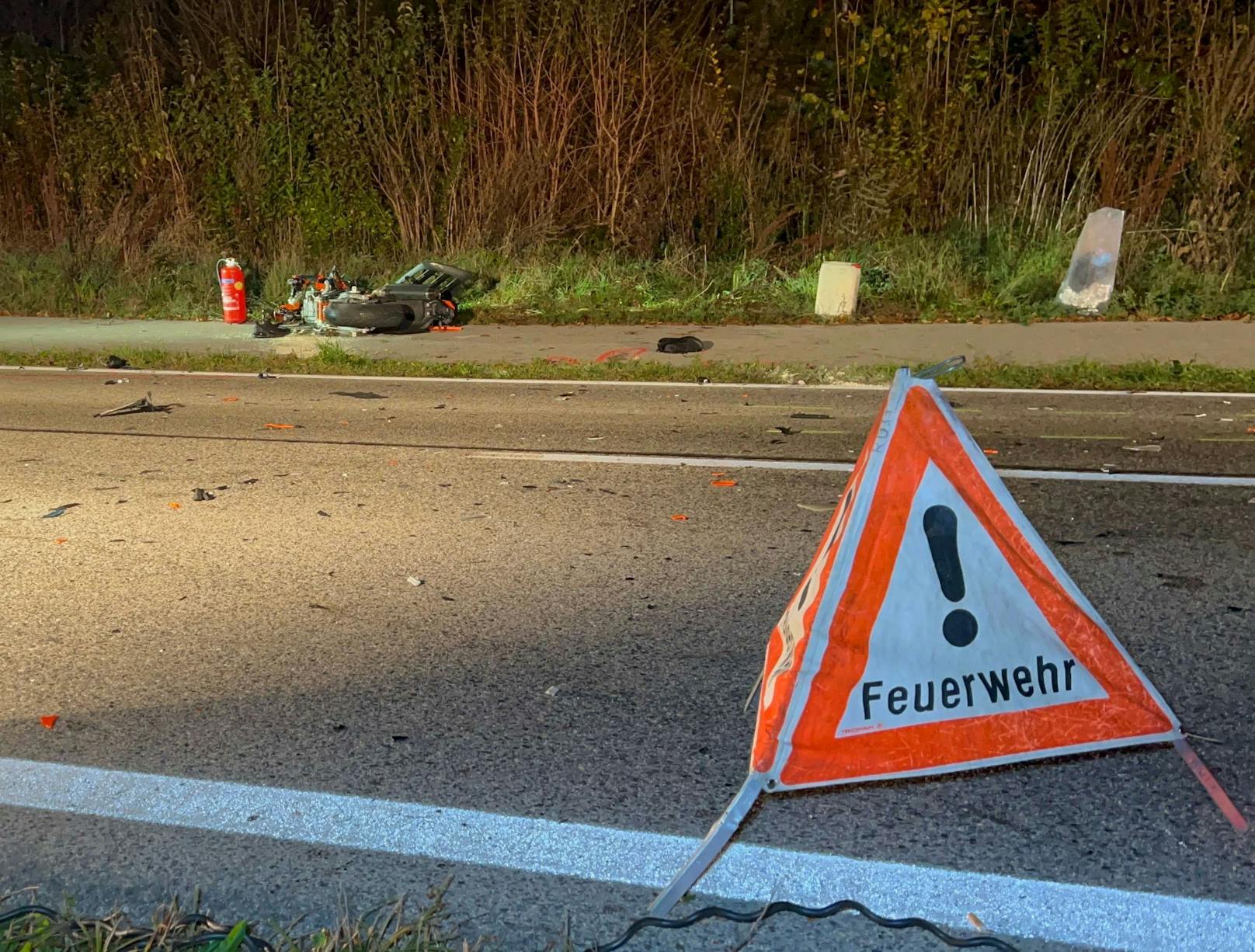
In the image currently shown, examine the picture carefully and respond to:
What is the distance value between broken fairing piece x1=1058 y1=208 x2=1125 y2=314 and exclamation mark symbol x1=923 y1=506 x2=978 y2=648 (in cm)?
1046

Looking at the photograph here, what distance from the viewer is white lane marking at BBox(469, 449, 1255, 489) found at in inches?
253

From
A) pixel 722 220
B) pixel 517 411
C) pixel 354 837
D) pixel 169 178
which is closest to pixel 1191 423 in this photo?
pixel 517 411

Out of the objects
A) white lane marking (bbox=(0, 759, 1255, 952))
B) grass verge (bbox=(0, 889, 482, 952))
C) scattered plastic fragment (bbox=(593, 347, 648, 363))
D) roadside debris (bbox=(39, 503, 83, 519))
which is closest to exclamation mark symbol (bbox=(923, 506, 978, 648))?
white lane marking (bbox=(0, 759, 1255, 952))

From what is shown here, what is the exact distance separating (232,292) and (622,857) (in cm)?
1284

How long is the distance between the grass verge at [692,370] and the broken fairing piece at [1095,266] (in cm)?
264

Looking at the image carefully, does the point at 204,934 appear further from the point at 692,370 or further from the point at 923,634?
the point at 692,370

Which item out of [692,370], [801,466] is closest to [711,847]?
[801,466]

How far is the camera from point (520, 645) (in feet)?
14.3

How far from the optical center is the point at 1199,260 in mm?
13883

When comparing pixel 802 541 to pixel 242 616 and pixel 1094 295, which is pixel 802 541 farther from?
pixel 1094 295

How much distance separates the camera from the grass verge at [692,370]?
9570 mm

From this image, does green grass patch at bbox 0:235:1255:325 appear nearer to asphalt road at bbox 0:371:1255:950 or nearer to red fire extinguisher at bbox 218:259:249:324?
red fire extinguisher at bbox 218:259:249:324

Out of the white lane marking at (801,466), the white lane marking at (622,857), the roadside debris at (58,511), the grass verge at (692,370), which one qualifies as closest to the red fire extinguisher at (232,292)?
the grass verge at (692,370)

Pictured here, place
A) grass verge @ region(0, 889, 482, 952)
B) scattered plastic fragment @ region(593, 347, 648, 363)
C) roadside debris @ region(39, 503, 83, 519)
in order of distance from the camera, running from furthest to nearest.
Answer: scattered plastic fragment @ region(593, 347, 648, 363)
roadside debris @ region(39, 503, 83, 519)
grass verge @ region(0, 889, 482, 952)
